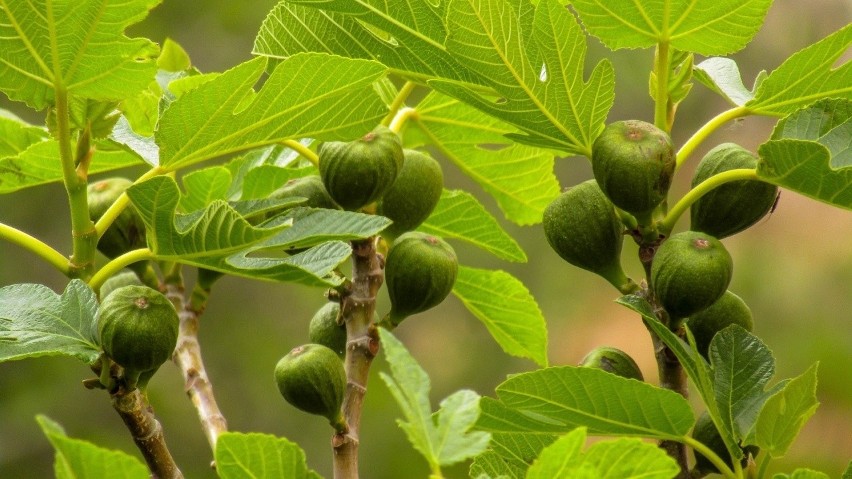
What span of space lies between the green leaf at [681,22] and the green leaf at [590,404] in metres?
0.34

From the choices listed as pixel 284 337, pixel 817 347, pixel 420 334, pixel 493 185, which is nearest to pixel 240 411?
pixel 284 337

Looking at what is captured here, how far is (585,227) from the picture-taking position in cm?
105

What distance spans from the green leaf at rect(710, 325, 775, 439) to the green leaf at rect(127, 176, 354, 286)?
1.20 ft

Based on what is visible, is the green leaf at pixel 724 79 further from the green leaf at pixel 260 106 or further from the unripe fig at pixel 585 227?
the green leaf at pixel 260 106

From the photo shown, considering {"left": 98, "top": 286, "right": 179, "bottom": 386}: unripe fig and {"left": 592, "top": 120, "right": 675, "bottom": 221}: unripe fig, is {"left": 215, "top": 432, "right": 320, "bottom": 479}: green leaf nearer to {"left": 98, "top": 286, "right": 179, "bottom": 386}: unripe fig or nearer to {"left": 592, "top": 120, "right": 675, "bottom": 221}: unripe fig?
{"left": 98, "top": 286, "right": 179, "bottom": 386}: unripe fig

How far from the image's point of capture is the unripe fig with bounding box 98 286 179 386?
94 centimetres

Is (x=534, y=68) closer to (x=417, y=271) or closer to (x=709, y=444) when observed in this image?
(x=417, y=271)

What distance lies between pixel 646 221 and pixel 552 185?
474mm

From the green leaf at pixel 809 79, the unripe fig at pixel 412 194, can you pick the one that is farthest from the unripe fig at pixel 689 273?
the unripe fig at pixel 412 194

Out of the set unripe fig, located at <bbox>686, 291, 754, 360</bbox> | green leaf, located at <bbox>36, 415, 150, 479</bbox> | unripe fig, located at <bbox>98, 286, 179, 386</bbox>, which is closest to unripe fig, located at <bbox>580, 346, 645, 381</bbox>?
unripe fig, located at <bbox>686, 291, 754, 360</bbox>

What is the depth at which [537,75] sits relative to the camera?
994 millimetres

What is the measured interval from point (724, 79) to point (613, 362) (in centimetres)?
37

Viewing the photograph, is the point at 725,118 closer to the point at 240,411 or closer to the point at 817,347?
the point at 817,347

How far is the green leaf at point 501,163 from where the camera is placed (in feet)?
4.61
